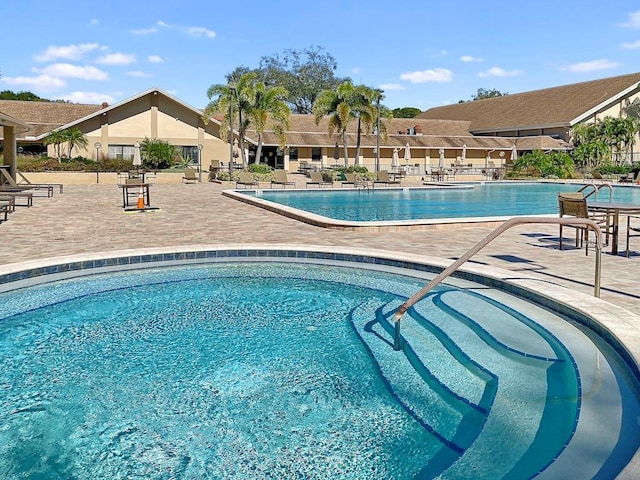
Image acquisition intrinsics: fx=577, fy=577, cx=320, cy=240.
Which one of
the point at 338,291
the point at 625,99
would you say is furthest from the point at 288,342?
the point at 625,99

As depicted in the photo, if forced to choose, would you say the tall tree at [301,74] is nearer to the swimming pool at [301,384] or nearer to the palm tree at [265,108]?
the palm tree at [265,108]

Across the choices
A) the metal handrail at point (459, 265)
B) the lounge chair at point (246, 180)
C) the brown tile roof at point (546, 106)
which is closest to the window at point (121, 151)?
the lounge chair at point (246, 180)

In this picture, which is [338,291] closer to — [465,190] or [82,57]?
[465,190]

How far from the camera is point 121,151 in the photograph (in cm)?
3859

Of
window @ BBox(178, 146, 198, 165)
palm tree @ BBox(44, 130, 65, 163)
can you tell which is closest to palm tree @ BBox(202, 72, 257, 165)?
window @ BBox(178, 146, 198, 165)

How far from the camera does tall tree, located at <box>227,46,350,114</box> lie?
7138cm

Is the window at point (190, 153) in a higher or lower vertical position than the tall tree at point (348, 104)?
lower

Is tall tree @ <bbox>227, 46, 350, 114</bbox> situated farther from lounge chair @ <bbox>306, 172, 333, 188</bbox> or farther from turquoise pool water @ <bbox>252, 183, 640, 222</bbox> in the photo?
turquoise pool water @ <bbox>252, 183, 640, 222</bbox>

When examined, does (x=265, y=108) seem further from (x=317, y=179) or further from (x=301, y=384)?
(x=301, y=384)

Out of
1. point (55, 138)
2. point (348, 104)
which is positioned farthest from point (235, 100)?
point (55, 138)

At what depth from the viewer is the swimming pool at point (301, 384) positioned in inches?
142

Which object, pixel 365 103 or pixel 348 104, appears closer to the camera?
pixel 348 104

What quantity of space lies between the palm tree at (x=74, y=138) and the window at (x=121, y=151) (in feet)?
5.23

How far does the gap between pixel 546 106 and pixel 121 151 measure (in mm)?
37179
